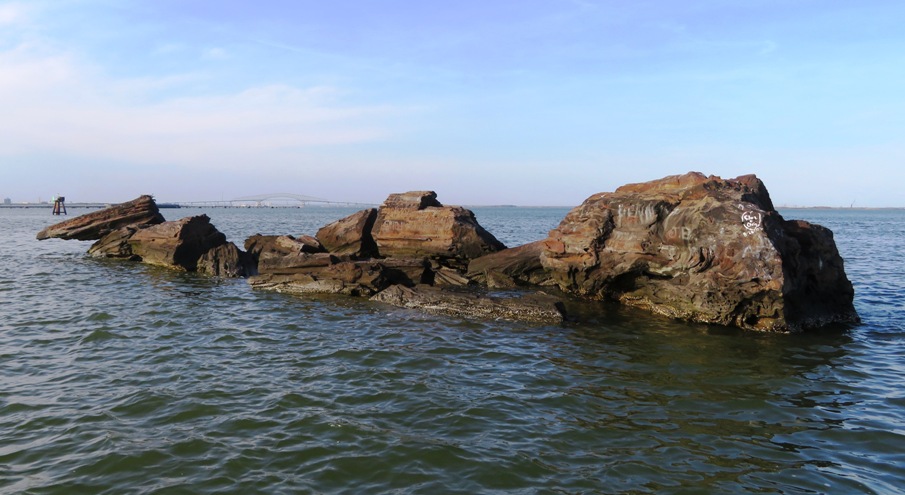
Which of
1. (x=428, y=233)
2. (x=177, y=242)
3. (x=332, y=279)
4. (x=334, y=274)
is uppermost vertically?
(x=428, y=233)

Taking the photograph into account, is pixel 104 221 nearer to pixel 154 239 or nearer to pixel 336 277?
pixel 154 239

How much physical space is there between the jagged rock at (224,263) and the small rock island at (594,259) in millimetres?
65

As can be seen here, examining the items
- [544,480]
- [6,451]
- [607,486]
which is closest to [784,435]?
[607,486]

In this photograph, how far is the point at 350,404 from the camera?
902 cm

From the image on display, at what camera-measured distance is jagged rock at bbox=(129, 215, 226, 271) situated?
24.6 meters

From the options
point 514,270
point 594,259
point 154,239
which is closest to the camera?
point 594,259

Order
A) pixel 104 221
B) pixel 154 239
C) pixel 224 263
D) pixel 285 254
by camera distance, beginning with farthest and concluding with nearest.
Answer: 1. pixel 104 221
2. pixel 154 239
3. pixel 224 263
4. pixel 285 254

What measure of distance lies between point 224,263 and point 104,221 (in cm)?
1002

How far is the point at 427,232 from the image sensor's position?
2319cm

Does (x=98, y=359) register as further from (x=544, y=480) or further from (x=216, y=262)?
(x=216, y=262)

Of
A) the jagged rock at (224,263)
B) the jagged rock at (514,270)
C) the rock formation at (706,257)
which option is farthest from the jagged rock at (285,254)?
the rock formation at (706,257)

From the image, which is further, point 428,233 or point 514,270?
point 428,233

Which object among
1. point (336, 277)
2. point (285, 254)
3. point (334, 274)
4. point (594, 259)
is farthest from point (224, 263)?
point (594, 259)

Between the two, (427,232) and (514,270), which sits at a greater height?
(427,232)
